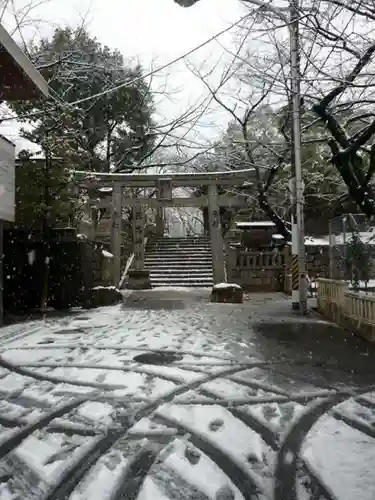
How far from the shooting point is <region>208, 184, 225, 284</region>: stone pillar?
22500 millimetres

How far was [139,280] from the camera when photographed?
74.5 feet

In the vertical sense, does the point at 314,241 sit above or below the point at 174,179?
below

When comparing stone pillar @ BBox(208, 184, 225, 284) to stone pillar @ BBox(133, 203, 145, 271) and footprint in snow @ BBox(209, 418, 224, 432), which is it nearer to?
stone pillar @ BBox(133, 203, 145, 271)

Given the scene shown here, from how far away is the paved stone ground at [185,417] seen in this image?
332cm

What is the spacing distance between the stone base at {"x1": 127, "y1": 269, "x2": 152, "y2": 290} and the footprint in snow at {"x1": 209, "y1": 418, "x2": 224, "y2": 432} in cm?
1815

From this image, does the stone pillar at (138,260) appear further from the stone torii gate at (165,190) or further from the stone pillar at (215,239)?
the stone pillar at (215,239)

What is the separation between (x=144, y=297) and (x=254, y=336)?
9450mm

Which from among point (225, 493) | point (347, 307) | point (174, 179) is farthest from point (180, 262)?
point (225, 493)

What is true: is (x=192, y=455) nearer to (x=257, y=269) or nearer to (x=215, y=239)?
(x=215, y=239)

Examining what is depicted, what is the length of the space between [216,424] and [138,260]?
20.1 metres

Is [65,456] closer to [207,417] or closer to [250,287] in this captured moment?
[207,417]

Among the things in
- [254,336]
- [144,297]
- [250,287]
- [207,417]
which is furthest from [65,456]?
[250,287]

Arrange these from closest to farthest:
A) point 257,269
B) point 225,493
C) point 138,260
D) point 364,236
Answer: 1. point 225,493
2. point 364,236
3. point 257,269
4. point 138,260

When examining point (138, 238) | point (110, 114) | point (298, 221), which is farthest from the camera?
point (110, 114)
